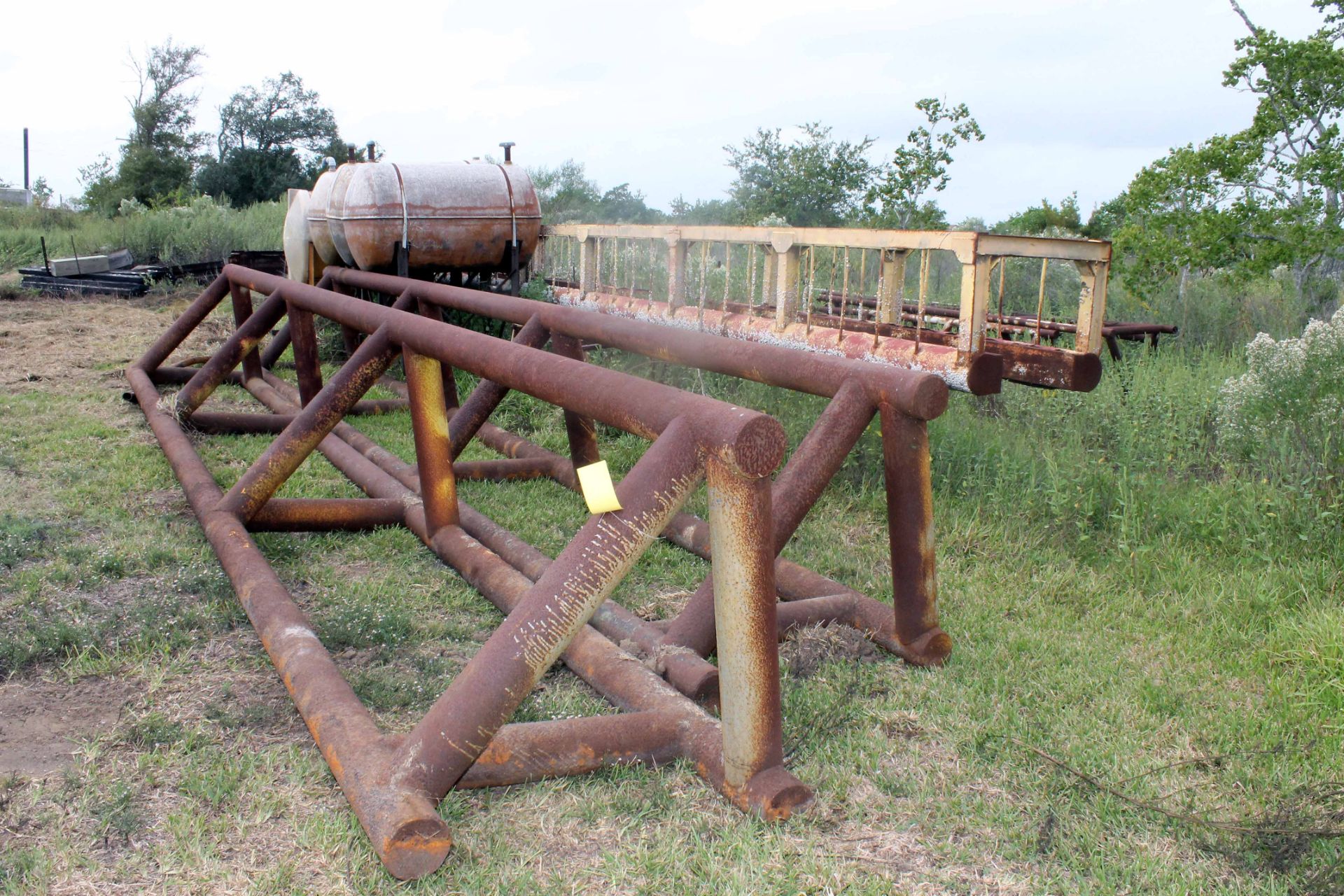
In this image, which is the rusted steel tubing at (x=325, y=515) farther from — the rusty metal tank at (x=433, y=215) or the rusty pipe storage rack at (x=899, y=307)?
the rusty metal tank at (x=433, y=215)

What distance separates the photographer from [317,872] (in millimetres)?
2150

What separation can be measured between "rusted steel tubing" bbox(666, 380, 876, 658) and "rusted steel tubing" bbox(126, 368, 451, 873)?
0.89 m

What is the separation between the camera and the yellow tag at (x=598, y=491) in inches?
87.3

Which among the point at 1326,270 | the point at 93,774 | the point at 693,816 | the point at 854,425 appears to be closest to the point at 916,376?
the point at 854,425

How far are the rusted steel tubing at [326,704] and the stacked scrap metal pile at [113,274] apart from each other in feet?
29.8

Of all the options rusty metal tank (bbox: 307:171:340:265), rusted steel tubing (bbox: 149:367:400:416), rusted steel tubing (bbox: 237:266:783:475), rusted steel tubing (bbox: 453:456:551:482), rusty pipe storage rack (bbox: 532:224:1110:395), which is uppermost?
rusty metal tank (bbox: 307:171:340:265)

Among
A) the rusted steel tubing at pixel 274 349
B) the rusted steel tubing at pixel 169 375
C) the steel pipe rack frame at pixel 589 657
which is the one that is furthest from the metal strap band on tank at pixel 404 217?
the steel pipe rack frame at pixel 589 657

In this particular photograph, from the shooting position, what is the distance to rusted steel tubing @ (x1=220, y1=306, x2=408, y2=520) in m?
3.93

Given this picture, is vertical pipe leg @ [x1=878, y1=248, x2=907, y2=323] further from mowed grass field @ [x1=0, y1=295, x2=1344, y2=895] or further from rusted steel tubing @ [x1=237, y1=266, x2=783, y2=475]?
rusted steel tubing @ [x1=237, y1=266, x2=783, y2=475]

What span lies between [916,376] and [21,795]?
250 cm

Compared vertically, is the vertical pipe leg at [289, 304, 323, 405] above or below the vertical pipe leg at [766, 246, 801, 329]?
below

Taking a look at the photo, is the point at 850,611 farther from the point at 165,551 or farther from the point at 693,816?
the point at 165,551

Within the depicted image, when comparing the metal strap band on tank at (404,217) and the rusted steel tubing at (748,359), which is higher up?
A: the metal strap band on tank at (404,217)

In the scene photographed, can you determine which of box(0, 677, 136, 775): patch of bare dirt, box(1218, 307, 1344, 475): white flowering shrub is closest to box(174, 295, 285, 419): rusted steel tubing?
box(0, 677, 136, 775): patch of bare dirt
